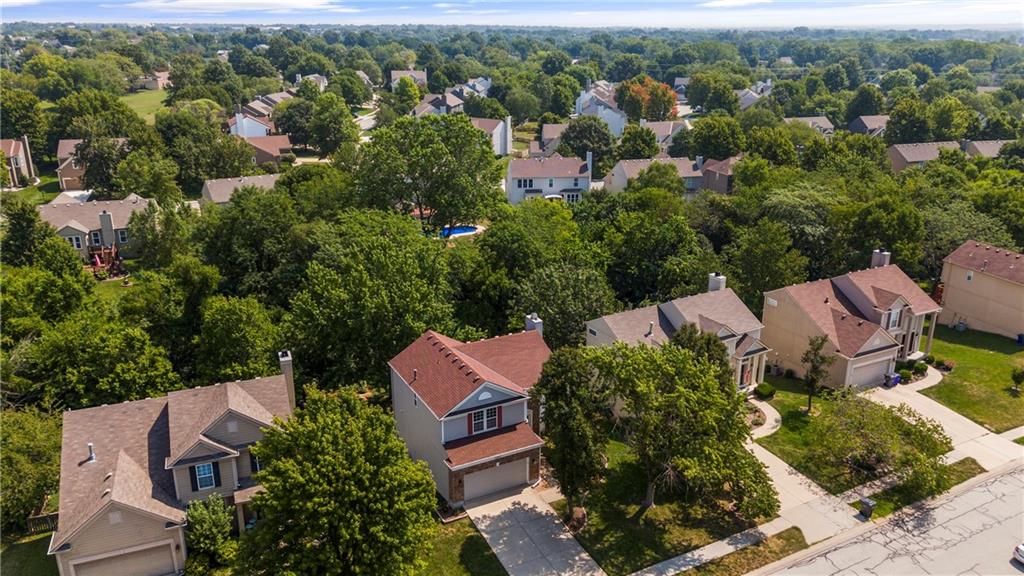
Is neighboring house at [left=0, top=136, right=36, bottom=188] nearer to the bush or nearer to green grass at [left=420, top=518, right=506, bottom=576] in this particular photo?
green grass at [left=420, top=518, right=506, bottom=576]

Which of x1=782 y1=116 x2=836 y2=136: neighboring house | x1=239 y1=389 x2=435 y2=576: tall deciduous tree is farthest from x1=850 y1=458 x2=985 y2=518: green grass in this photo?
x1=782 y1=116 x2=836 y2=136: neighboring house

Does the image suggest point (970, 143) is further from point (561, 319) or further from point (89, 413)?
point (89, 413)

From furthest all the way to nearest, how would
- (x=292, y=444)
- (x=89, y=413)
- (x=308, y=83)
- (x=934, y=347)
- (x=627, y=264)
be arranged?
(x=308, y=83)
(x=627, y=264)
(x=934, y=347)
(x=89, y=413)
(x=292, y=444)

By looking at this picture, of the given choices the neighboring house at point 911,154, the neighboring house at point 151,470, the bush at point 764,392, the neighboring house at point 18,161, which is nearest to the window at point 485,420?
the neighboring house at point 151,470

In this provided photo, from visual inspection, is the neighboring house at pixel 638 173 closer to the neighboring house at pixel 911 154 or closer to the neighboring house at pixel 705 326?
the neighboring house at pixel 911 154

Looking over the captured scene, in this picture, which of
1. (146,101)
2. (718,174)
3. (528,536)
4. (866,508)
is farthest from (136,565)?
(146,101)

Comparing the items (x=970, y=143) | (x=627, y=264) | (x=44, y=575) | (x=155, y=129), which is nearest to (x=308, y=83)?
(x=155, y=129)

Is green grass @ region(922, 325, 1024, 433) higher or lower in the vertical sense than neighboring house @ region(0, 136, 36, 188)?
lower
